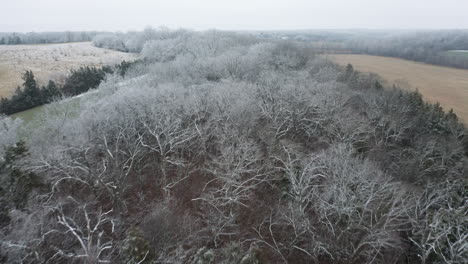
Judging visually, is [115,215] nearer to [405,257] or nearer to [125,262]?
[125,262]

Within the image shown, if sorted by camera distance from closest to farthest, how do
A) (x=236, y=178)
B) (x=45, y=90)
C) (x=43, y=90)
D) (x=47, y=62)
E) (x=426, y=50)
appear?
(x=236, y=178) → (x=43, y=90) → (x=45, y=90) → (x=47, y=62) → (x=426, y=50)

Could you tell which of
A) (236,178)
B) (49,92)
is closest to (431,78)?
(236,178)

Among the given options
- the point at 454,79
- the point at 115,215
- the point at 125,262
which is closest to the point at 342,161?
the point at 125,262

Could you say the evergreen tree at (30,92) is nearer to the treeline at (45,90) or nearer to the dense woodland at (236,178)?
the treeline at (45,90)

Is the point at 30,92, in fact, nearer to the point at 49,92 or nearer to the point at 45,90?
the point at 45,90

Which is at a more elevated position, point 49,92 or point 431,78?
point 49,92

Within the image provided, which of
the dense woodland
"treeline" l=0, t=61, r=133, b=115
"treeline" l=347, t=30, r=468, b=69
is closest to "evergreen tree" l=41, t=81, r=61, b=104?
"treeline" l=0, t=61, r=133, b=115
